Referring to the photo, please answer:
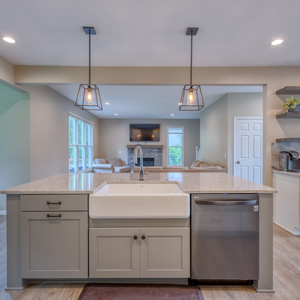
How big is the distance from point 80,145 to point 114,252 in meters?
5.78

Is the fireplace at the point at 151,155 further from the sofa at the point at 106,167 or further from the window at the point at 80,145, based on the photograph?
the window at the point at 80,145

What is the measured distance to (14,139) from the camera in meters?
3.82

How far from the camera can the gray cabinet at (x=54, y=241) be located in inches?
67.1

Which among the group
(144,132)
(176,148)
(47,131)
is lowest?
(176,148)

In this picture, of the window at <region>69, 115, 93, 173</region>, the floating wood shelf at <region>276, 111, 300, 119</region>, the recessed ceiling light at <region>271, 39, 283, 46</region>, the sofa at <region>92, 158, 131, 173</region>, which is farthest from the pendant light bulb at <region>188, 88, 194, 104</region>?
the sofa at <region>92, 158, 131, 173</region>

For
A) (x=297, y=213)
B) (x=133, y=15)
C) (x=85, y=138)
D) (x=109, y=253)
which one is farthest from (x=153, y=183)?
(x=85, y=138)

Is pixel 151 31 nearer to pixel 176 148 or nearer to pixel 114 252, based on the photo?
pixel 114 252

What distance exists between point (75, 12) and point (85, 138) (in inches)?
220

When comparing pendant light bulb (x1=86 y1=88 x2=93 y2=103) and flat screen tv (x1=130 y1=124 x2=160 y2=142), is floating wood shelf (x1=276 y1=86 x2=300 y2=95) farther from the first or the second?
flat screen tv (x1=130 y1=124 x2=160 y2=142)

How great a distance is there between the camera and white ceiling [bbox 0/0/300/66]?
2.02 meters

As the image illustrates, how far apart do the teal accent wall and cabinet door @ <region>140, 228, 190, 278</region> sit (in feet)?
10.2

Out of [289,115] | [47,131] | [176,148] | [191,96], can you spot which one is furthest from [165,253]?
[176,148]

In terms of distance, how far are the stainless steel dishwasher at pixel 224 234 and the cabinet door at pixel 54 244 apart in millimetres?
949

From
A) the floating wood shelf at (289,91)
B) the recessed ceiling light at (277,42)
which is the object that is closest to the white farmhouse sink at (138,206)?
the recessed ceiling light at (277,42)
